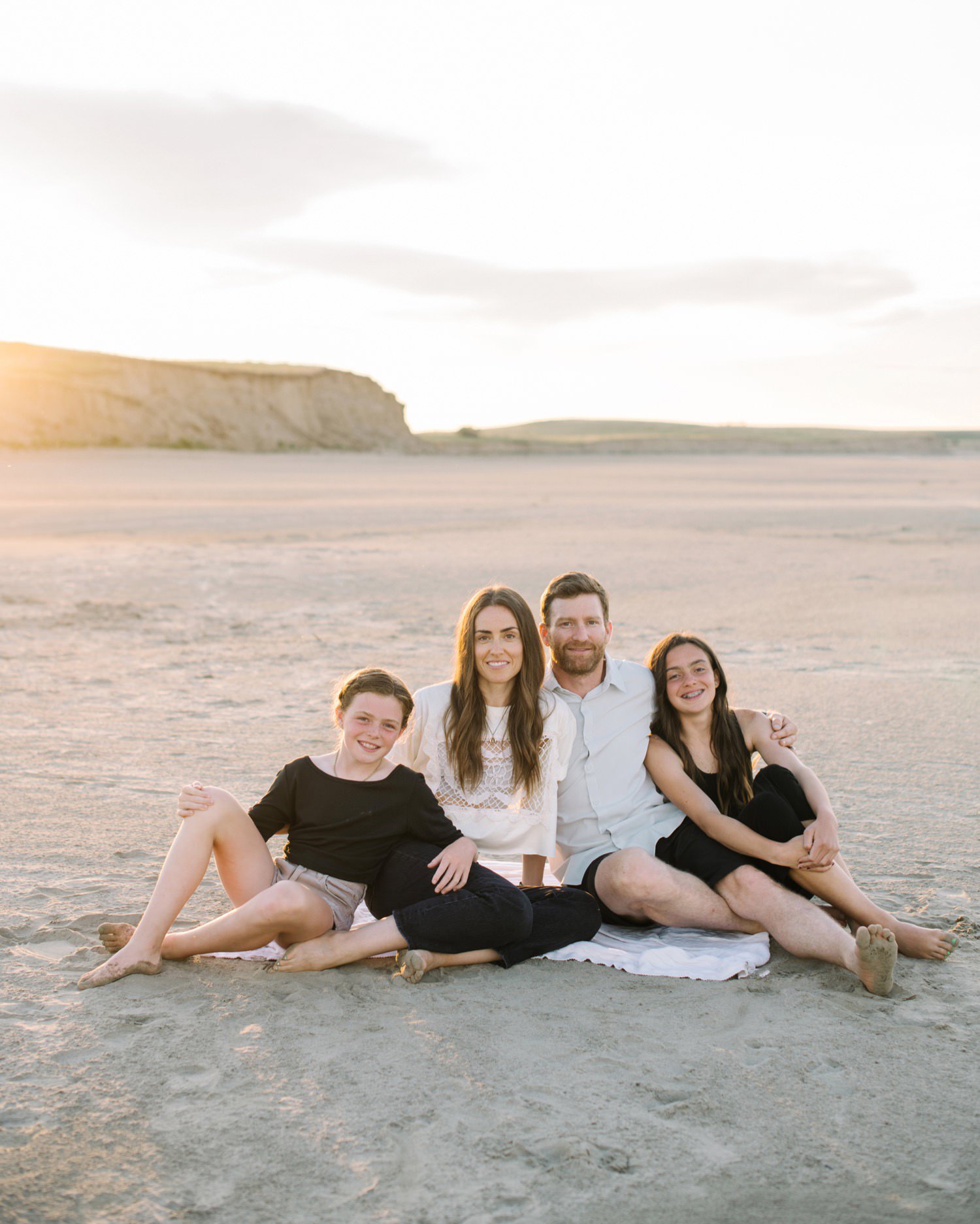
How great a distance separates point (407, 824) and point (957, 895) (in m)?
2.29

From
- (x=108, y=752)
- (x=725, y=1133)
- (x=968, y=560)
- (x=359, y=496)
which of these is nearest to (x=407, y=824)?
(x=725, y=1133)

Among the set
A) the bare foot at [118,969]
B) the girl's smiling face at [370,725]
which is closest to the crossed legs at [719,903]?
the girl's smiling face at [370,725]

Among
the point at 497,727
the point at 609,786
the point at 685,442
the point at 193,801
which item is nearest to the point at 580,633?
the point at 497,727

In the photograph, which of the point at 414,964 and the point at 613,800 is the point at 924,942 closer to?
the point at 613,800

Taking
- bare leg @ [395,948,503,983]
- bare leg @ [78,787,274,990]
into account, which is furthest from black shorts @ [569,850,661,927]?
bare leg @ [78,787,274,990]

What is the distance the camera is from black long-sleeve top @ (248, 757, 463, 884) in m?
3.98

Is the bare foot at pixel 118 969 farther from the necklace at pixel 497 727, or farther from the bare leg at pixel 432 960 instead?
the necklace at pixel 497 727

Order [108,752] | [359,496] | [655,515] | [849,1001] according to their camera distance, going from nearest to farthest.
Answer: [849,1001], [108,752], [655,515], [359,496]

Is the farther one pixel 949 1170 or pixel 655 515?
pixel 655 515

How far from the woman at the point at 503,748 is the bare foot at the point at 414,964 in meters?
0.27

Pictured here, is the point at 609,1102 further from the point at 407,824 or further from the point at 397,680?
the point at 397,680

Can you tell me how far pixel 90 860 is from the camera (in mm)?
4914

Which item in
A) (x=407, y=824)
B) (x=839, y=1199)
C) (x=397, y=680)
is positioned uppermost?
(x=397, y=680)

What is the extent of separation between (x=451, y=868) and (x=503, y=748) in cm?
52
